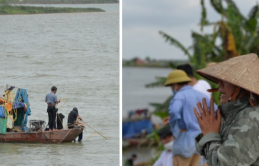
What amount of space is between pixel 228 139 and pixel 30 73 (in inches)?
63.8

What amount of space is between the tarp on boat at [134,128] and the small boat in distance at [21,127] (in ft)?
115

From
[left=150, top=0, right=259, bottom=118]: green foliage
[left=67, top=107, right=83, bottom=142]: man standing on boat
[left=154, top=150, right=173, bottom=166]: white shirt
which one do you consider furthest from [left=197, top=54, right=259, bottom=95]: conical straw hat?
[left=150, top=0, right=259, bottom=118]: green foliage

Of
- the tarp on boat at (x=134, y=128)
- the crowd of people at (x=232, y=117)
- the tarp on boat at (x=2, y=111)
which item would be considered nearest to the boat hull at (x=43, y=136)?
the tarp on boat at (x=2, y=111)

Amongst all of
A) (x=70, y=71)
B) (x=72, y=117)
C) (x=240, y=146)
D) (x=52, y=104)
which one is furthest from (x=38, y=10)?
(x=240, y=146)

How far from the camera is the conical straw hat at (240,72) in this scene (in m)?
3.04

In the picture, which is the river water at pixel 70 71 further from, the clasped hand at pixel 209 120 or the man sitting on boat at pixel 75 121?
the clasped hand at pixel 209 120

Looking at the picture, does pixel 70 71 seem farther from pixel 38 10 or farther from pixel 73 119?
pixel 38 10

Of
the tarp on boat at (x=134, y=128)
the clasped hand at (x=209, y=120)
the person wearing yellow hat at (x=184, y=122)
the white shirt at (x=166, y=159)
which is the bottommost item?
the tarp on boat at (x=134, y=128)

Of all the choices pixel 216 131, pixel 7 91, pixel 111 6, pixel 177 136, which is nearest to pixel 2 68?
pixel 7 91

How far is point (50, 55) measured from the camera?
4.09m

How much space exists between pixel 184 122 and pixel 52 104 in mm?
2238

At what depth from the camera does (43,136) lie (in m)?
4.18

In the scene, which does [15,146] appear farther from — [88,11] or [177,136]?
[177,136]

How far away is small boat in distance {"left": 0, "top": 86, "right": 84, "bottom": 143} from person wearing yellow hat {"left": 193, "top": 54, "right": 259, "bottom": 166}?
4.08 feet
